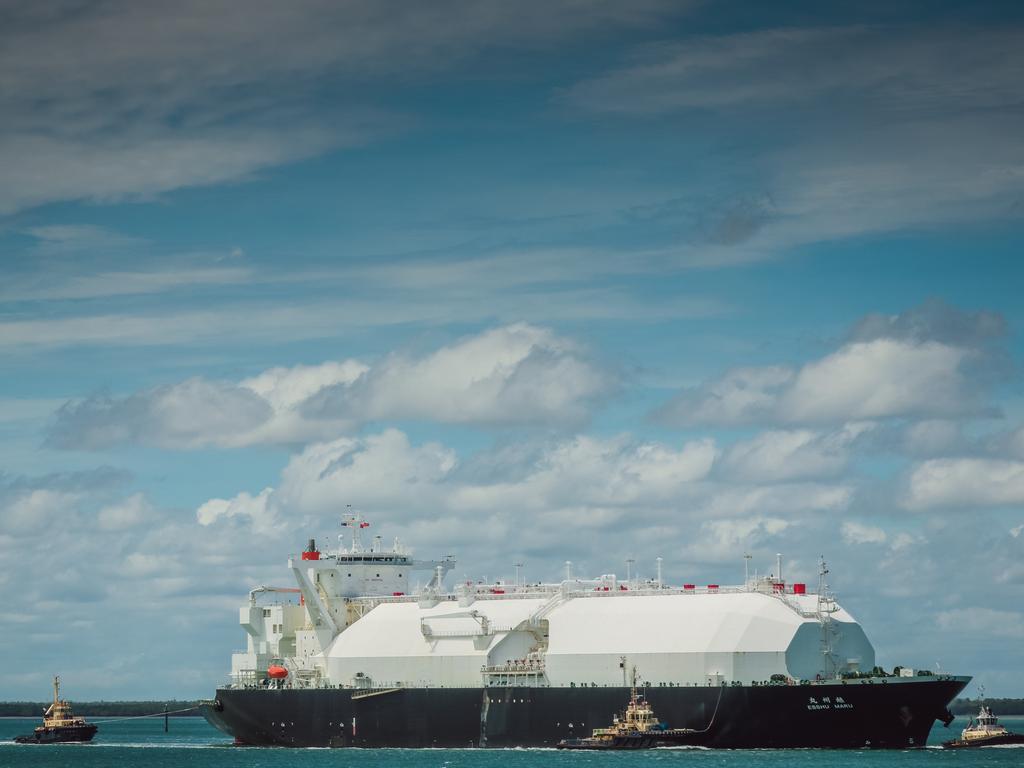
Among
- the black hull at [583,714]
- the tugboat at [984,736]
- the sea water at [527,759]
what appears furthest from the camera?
the tugboat at [984,736]

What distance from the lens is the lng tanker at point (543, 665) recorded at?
86.6m

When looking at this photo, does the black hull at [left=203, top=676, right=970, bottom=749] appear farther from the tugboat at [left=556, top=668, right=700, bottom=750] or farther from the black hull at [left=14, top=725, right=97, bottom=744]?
the black hull at [left=14, top=725, right=97, bottom=744]

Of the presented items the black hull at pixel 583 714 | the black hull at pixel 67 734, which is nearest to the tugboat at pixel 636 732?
the black hull at pixel 583 714

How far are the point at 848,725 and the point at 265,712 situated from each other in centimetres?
3894

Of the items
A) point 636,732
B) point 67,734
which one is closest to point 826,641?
point 636,732

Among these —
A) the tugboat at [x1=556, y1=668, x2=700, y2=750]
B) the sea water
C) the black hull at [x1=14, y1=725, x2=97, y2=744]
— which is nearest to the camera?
the sea water

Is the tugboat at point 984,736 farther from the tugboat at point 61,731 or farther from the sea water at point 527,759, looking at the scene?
the tugboat at point 61,731

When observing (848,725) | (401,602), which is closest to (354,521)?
(401,602)

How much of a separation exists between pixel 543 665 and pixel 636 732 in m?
8.72

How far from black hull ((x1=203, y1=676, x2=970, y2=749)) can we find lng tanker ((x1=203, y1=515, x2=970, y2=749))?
0.28 ft

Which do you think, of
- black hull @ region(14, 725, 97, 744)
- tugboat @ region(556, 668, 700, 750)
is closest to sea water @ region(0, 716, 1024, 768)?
tugboat @ region(556, 668, 700, 750)

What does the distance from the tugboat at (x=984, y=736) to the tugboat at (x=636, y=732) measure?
2228cm

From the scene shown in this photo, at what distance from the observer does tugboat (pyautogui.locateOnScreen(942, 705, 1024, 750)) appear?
104 m

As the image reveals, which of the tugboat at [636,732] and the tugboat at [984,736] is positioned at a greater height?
the tugboat at [636,732]
